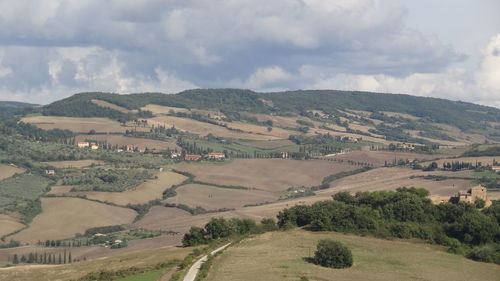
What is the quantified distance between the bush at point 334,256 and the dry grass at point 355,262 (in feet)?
3.89

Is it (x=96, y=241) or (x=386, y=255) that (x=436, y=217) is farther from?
(x=96, y=241)

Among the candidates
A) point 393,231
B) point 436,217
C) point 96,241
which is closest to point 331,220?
point 393,231

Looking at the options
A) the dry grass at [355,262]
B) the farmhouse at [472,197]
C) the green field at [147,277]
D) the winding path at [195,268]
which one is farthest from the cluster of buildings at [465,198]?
the green field at [147,277]

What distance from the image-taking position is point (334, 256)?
3610 inches

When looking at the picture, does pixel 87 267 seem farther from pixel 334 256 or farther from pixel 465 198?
pixel 465 198

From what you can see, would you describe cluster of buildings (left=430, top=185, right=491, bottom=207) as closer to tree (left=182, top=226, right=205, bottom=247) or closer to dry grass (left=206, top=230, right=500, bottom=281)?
dry grass (left=206, top=230, right=500, bottom=281)

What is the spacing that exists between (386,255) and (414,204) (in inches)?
1142

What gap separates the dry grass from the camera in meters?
85.4

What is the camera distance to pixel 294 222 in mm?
129625

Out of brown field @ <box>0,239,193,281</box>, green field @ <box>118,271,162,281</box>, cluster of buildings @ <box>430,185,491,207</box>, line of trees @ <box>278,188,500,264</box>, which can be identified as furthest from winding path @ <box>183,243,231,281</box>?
cluster of buildings @ <box>430,185,491,207</box>

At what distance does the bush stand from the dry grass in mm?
1187

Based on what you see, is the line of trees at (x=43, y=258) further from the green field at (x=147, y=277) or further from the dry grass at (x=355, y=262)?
the green field at (x=147, y=277)

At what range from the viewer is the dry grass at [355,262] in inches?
3363

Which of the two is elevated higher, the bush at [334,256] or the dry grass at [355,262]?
the bush at [334,256]
